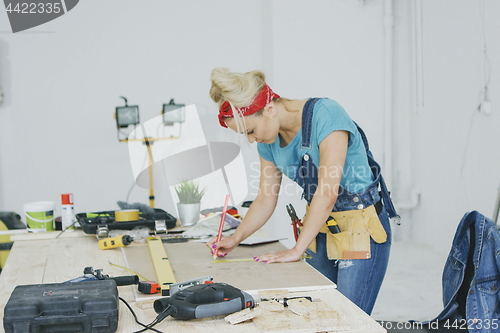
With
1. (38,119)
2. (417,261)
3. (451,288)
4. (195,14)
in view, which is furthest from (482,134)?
(38,119)

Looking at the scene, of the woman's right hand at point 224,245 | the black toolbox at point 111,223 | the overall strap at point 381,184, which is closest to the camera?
the woman's right hand at point 224,245

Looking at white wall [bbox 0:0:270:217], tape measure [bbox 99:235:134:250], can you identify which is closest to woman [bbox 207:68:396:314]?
tape measure [bbox 99:235:134:250]

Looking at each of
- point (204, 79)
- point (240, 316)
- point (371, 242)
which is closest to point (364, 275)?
point (371, 242)

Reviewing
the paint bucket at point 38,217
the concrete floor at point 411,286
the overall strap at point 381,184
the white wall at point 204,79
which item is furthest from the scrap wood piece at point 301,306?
the white wall at point 204,79

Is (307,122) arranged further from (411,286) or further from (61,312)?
(411,286)

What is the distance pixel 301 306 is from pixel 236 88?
66 centimetres

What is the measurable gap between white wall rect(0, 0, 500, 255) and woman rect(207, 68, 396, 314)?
238cm

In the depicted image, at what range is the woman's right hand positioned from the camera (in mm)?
1358

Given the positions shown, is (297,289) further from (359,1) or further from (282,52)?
(359,1)

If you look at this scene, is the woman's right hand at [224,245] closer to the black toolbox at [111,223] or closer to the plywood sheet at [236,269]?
the plywood sheet at [236,269]

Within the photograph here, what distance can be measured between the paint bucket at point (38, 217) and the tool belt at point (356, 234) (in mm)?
1156

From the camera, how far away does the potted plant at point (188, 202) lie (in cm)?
191

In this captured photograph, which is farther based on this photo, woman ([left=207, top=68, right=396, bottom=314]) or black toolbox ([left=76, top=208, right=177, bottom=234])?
black toolbox ([left=76, top=208, right=177, bottom=234])

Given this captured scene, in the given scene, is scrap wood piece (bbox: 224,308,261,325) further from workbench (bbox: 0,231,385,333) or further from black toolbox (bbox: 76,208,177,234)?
black toolbox (bbox: 76,208,177,234)
